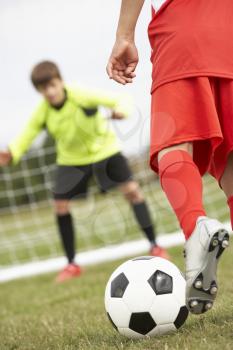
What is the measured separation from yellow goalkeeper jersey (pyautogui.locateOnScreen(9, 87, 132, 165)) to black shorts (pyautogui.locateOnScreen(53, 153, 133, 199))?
0.19 ft

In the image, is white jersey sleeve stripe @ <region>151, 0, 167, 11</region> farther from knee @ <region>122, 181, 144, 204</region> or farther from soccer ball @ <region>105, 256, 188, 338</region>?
knee @ <region>122, 181, 144, 204</region>

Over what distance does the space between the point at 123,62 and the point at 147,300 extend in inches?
32.4

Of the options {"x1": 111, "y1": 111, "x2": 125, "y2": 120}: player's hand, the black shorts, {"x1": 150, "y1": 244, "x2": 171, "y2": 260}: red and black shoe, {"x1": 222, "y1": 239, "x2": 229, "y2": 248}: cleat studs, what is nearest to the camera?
{"x1": 222, "y1": 239, "x2": 229, "y2": 248}: cleat studs

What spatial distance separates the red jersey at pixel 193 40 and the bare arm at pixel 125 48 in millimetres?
84

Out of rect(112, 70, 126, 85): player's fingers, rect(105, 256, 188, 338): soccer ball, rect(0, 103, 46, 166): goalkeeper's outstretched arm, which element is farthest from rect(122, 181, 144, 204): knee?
rect(112, 70, 126, 85): player's fingers

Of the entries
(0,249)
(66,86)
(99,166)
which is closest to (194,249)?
(99,166)

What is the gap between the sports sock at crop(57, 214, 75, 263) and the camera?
5.71 m

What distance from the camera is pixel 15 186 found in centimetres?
1196

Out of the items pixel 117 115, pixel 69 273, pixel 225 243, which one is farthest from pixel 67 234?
pixel 225 243

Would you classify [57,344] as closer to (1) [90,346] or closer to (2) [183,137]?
(1) [90,346]

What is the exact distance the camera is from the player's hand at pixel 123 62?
205 cm

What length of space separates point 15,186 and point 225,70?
10.2m

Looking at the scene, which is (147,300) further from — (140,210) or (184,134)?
(140,210)

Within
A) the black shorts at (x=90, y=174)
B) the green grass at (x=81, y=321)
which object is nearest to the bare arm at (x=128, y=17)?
the green grass at (x=81, y=321)
